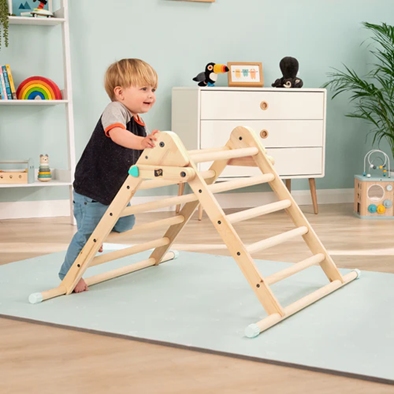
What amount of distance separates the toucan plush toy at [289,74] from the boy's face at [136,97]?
1859 mm

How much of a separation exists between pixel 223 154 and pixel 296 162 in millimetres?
1949

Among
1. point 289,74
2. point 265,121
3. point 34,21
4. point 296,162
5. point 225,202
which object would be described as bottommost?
point 225,202

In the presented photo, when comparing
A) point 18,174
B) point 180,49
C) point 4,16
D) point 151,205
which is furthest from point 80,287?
point 180,49

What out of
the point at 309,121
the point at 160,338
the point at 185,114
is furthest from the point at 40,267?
the point at 309,121

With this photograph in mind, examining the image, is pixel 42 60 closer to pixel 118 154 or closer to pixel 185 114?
pixel 185 114

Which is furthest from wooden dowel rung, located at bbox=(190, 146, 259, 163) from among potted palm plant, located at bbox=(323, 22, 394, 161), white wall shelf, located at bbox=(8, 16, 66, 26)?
potted palm plant, located at bbox=(323, 22, 394, 161)

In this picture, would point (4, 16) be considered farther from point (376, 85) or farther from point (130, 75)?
point (376, 85)

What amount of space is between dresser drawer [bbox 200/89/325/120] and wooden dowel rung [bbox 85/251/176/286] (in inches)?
49.9

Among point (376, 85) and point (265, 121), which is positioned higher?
point (376, 85)

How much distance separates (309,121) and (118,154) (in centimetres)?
202

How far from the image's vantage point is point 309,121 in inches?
160

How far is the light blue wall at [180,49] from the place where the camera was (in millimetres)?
3854

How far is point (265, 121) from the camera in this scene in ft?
13.0

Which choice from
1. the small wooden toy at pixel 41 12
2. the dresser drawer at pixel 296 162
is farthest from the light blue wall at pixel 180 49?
the dresser drawer at pixel 296 162
